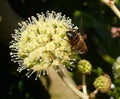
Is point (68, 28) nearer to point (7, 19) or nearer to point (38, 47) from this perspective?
point (38, 47)

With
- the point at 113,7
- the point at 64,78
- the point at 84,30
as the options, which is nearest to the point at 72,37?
the point at 64,78

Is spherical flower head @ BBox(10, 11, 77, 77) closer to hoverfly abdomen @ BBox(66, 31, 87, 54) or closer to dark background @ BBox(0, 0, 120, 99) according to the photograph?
hoverfly abdomen @ BBox(66, 31, 87, 54)

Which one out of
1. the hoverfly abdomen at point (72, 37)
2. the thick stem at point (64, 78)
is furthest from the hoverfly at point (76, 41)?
the thick stem at point (64, 78)

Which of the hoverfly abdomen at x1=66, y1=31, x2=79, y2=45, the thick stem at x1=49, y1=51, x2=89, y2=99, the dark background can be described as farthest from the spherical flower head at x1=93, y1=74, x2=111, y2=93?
the dark background

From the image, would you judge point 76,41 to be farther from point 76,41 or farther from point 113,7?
point 113,7

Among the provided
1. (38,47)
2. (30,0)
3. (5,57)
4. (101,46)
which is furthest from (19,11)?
(38,47)

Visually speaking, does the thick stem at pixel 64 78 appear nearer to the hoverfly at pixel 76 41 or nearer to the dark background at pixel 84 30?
the hoverfly at pixel 76 41
